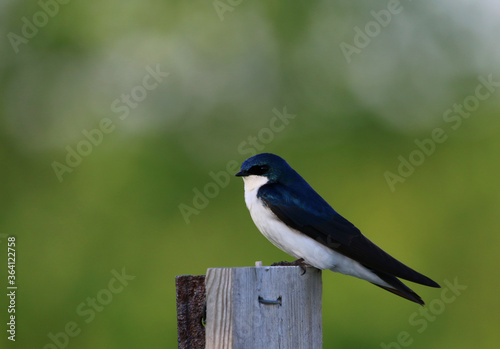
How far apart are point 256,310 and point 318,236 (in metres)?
0.88

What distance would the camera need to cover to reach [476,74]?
22.4ft

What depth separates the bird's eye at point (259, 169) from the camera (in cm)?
304

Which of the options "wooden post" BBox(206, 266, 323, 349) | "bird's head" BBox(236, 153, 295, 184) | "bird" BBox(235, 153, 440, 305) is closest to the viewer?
"wooden post" BBox(206, 266, 323, 349)

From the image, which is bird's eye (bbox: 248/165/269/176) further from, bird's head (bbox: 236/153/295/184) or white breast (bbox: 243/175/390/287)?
white breast (bbox: 243/175/390/287)

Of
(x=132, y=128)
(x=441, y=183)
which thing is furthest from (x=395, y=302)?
(x=132, y=128)

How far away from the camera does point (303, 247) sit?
8.87ft

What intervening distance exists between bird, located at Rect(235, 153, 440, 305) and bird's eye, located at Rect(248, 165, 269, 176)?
13mm

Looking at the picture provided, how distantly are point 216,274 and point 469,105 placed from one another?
5.07m

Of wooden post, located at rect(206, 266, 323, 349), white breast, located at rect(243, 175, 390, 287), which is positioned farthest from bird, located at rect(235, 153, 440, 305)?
wooden post, located at rect(206, 266, 323, 349)

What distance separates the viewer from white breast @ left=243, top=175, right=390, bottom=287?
2.66 meters

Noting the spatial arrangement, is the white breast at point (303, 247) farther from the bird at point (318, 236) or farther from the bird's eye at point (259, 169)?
the bird's eye at point (259, 169)

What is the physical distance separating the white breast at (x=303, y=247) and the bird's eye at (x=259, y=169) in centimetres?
13

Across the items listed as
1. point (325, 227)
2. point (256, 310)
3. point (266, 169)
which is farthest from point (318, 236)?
point (256, 310)

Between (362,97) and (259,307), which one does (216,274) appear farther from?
(362,97)
